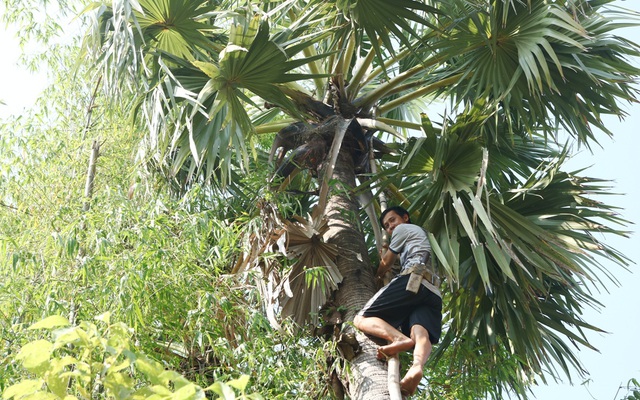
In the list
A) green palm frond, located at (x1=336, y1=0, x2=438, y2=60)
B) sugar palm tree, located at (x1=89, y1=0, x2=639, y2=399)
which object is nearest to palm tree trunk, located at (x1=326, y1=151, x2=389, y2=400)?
sugar palm tree, located at (x1=89, y1=0, x2=639, y2=399)

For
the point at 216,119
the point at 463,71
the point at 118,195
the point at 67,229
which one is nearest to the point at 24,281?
the point at 67,229

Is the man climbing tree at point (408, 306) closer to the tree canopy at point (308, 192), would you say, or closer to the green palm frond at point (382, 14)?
the tree canopy at point (308, 192)

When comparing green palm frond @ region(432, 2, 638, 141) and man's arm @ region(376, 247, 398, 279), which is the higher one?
green palm frond @ region(432, 2, 638, 141)

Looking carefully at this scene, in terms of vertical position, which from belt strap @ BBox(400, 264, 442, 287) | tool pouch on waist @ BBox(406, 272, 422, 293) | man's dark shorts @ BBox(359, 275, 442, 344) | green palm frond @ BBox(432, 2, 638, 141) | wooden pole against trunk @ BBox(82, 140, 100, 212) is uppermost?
green palm frond @ BBox(432, 2, 638, 141)

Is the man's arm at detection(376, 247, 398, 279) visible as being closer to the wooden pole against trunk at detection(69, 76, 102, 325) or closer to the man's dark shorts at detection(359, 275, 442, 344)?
the man's dark shorts at detection(359, 275, 442, 344)

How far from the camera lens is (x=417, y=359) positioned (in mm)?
5203

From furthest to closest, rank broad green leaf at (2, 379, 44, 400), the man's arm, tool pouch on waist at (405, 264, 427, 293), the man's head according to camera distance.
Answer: the man's head → the man's arm → tool pouch on waist at (405, 264, 427, 293) → broad green leaf at (2, 379, 44, 400)

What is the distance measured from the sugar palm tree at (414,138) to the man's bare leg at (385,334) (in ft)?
0.54

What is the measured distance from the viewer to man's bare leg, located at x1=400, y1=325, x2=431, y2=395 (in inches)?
201

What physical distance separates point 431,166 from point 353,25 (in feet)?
4.16

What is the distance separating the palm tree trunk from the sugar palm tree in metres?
0.02

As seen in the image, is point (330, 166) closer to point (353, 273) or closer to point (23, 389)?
point (353, 273)

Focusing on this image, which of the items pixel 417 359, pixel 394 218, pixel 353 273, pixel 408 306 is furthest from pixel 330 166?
pixel 417 359

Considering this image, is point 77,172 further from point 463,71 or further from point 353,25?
point 463,71
